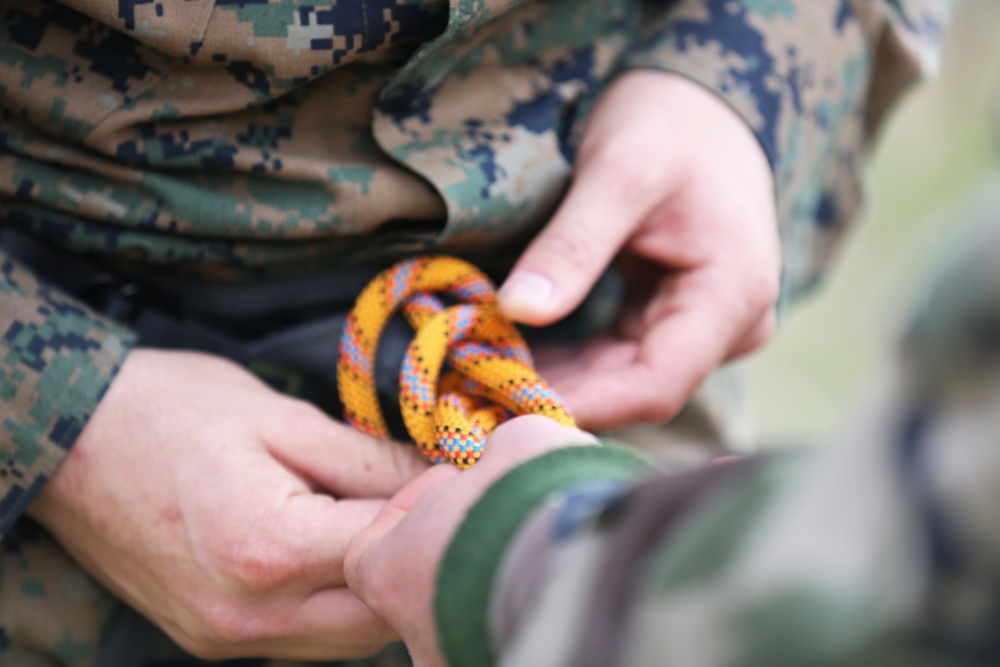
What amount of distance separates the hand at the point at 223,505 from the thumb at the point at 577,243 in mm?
150

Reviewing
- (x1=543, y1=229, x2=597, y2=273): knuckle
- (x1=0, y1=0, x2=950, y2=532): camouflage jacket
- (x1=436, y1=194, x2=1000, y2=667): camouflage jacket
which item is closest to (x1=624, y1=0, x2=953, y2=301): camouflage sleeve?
(x1=0, y1=0, x2=950, y2=532): camouflage jacket

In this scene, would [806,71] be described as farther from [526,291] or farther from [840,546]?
[840,546]

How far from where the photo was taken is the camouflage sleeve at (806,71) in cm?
82

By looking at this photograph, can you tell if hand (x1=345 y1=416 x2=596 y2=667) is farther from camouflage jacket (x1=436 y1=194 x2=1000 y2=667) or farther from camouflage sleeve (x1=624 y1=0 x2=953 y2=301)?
camouflage sleeve (x1=624 y1=0 x2=953 y2=301)

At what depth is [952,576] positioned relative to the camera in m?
0.28

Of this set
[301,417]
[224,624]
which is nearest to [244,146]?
[301,417]

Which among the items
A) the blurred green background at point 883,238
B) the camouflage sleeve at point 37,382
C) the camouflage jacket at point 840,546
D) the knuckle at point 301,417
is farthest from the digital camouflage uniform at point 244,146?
the blurred green background at point 883,238

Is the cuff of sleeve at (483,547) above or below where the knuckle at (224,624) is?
above

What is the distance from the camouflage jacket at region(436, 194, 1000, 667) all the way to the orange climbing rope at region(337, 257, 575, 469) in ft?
0.81

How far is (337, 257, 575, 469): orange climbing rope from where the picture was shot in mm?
613

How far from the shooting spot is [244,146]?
0.67m

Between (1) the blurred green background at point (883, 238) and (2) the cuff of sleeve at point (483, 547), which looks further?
(1) the blurred green background at point (883, 238)

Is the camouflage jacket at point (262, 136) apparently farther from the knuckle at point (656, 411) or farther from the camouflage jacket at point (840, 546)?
the camouflage jacket at point (840, 546)

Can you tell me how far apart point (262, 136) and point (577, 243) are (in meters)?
0.26
